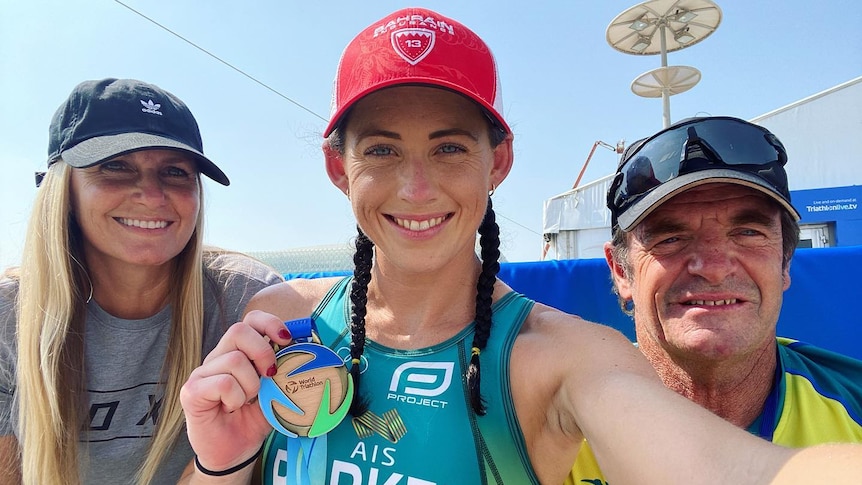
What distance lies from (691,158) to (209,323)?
1.97 meters

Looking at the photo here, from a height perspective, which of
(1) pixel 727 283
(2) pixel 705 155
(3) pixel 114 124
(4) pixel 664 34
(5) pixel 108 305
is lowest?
(5) pixel 108 305

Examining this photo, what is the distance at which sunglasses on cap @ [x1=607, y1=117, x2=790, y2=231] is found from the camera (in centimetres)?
158

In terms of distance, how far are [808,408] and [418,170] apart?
4.79 feet

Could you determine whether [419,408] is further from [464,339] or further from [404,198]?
[404,198]

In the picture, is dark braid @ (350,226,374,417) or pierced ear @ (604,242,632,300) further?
pierced ear @ (604,242,632,300)

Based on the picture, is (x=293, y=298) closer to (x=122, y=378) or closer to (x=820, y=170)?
(x=122, y=378)

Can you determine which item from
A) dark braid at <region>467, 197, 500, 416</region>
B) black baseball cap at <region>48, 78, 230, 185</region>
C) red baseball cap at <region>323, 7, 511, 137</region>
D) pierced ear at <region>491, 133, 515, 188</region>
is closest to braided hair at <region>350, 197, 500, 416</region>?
dark braid at <region>467, 197, 500, 416</region>

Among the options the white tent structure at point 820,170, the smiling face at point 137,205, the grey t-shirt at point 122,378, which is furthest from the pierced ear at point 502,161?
the white tent structure at point 820,170

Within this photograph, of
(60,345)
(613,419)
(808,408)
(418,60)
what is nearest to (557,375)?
(613,419)

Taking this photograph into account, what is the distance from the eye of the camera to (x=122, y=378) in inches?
68.6

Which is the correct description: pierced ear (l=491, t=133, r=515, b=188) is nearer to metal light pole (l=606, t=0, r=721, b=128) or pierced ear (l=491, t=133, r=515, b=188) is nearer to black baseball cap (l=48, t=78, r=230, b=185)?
black baseball cap (l=48, t=78, r=230, b=185)

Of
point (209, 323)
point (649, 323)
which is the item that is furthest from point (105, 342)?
point (649, 323)

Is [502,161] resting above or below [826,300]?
above

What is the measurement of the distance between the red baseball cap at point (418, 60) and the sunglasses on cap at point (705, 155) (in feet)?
2.66
